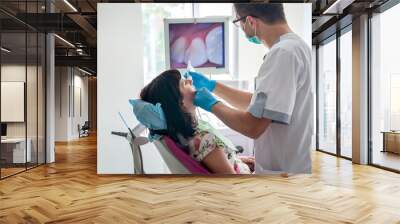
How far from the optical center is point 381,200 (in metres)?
4.50

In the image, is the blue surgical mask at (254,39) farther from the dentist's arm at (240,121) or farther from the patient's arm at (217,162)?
the patient's arm at (217,162)

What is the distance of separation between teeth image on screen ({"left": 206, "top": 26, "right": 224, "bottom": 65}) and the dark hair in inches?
15.9

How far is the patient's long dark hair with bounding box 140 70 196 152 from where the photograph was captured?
17.8ft

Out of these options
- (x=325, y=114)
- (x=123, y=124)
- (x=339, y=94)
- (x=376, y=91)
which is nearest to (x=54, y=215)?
(x=123, y=124)

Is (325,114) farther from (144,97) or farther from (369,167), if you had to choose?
(144,97)

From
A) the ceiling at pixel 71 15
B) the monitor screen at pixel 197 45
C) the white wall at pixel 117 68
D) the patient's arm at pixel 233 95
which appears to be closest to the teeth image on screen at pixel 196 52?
the monitor screen at pixel 197 45

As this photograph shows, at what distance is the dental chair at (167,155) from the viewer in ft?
18.4

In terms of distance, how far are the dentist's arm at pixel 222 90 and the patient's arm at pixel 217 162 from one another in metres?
0.76

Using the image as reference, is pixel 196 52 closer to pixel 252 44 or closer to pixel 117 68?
pixel 252 44

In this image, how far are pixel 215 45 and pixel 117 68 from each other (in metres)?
1.49

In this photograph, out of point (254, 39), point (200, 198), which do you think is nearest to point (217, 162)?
point (200, 198)

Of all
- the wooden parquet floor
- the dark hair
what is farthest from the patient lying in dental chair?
the dark hair

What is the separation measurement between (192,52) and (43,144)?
399 centimetres

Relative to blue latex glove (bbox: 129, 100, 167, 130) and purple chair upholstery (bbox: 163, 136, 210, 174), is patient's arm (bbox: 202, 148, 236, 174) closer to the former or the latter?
purple chair upholstery (bbox: 163, 136, 210, 174)
